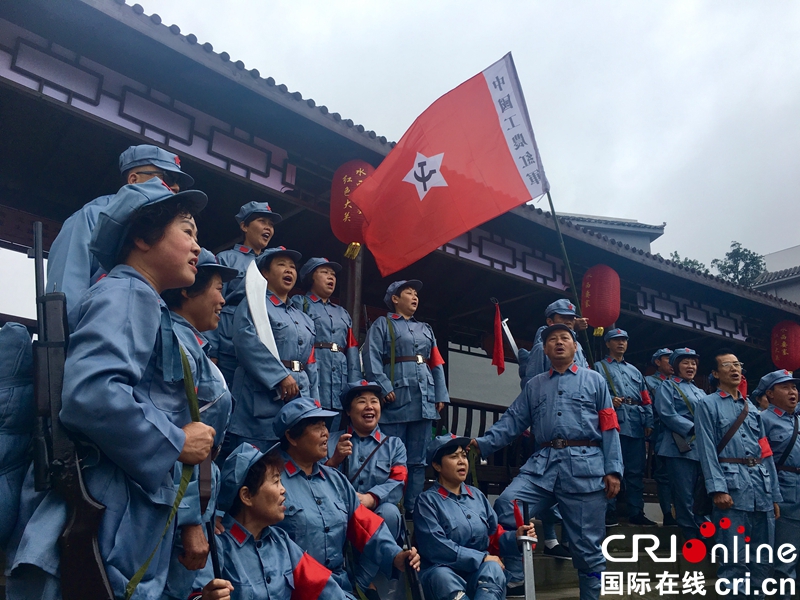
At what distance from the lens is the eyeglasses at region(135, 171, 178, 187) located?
11.8ft

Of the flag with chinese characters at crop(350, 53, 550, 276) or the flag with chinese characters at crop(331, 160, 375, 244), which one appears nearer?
the flag with chinese characters at crop(350, 53, 550, 276)

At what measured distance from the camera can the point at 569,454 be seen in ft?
17.4

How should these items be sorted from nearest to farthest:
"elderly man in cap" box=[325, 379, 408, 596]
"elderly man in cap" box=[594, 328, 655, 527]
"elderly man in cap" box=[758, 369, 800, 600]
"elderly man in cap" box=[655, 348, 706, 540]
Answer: "elderly man in cap" box=[325, 379, 408, 596] < "elderly man in cap" box=[758, 369, 800, 600] < "elderly man in cap" box=[655, 348, 706, 540] < "elderly man in cap" box=[594, 328, 655, 527]

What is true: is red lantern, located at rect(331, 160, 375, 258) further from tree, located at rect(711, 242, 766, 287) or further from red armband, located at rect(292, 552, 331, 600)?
tree, located at rect(711, 242, 766, 287)

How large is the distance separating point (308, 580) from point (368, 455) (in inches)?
67.0

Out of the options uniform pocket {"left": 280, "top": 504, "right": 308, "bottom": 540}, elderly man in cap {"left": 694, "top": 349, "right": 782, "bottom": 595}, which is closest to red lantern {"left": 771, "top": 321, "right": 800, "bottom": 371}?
elderly man in cap {"left": 694, "top": 349, "right": 782, "bottom": 595}

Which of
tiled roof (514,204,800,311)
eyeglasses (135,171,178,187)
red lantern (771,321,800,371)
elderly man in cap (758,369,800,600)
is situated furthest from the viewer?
red lantern (771,321,800,371)

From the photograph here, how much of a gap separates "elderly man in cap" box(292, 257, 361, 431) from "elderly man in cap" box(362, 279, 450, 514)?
0.84ft

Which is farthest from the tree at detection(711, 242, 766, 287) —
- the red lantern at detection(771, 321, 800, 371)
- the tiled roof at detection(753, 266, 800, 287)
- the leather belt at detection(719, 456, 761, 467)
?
the leather belt at detection(719, 456, 761, 467)

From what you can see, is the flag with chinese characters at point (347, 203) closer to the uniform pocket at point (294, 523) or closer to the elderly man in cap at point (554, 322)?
the elderly man in cap at point (554, 322)

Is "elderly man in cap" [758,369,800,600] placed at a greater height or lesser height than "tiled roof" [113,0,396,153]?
lesser

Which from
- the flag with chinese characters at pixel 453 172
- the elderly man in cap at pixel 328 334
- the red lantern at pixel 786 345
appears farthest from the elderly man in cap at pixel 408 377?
the red lantern at pixel 786 345

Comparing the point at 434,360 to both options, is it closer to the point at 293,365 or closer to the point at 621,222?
the point at 293,365

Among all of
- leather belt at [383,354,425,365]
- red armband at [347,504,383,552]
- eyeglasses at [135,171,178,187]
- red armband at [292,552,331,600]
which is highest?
eyeglasses at [135,171,178,187]
